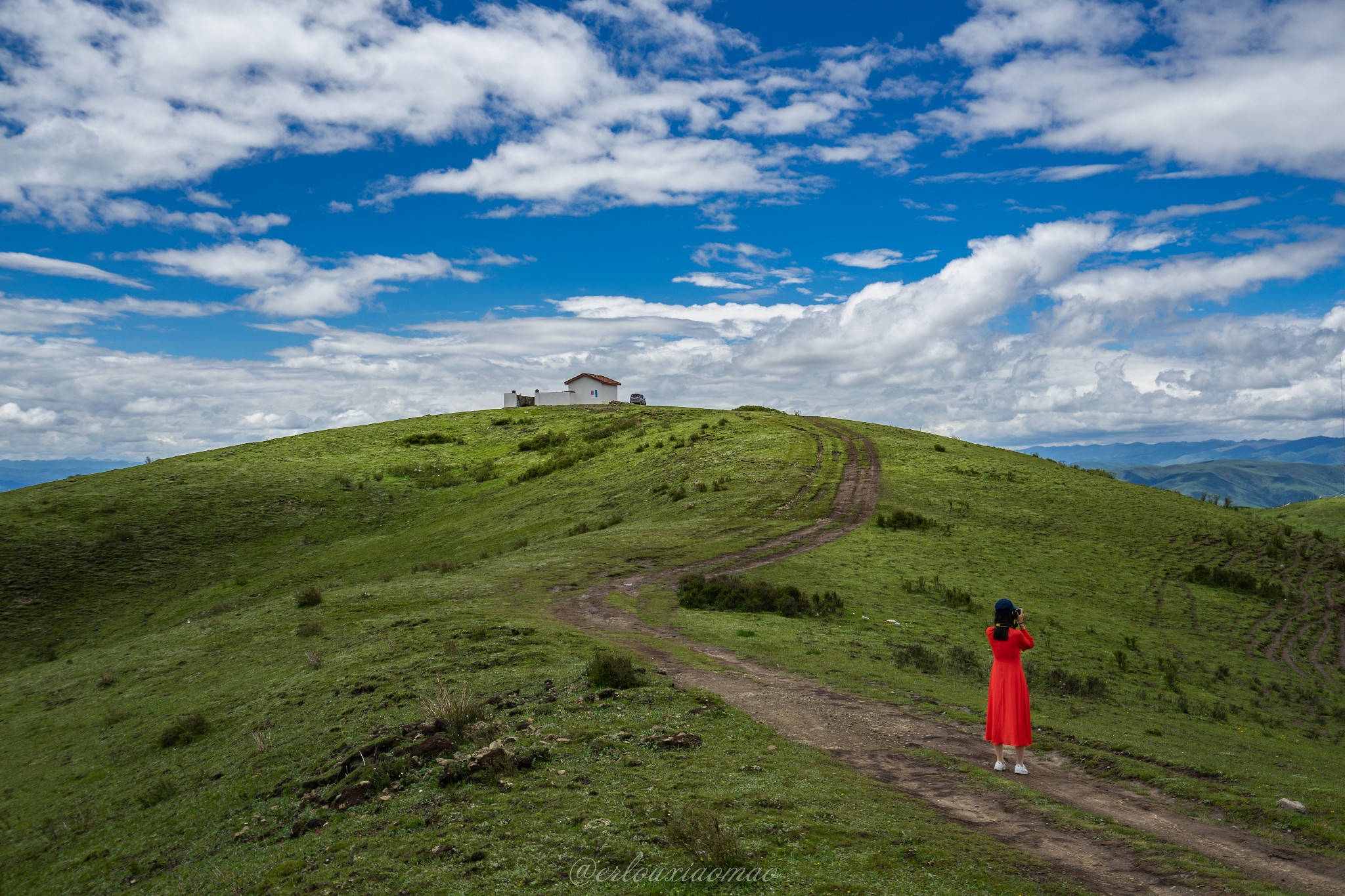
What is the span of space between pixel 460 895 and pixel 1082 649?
2323cm

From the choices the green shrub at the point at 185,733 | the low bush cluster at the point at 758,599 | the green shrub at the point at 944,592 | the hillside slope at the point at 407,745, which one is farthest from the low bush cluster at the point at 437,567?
the green shrub at the point at 944,592

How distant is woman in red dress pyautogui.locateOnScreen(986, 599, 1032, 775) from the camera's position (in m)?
11.4

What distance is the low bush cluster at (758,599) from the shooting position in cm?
2567

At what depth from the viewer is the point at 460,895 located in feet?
24.1

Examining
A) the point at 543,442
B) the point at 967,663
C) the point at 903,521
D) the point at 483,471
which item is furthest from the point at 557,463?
the point at 967,663

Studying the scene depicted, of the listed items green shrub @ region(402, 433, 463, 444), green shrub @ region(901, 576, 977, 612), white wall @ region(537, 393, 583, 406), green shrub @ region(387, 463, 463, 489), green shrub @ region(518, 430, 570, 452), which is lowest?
green shrub @ region(901, 576, 977, 612)

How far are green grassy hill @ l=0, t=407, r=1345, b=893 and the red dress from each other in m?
1.67

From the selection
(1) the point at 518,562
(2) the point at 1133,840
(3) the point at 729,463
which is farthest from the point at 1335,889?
(3) the point at 729,463

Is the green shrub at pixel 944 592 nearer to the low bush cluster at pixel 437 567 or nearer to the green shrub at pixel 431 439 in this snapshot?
the low bush cluster at pixel 437 567

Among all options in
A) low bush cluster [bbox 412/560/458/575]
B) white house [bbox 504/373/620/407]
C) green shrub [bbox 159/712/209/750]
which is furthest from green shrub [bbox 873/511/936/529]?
white house [bbox 504/373/620/407]

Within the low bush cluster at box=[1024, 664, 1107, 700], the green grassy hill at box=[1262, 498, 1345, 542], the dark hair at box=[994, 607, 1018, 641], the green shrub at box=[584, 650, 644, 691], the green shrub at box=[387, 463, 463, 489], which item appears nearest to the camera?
the dark hair at box=[994, 607, 1018, 641]

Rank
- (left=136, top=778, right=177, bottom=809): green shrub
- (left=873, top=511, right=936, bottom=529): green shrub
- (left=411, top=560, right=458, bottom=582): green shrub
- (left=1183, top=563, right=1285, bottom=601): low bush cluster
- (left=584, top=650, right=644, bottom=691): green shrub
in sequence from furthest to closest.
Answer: (left=873, top=511, right=936, bottom=529): green shrub < (left=411, top=560, right=458, bottom=582): green shrub < (left=1183, top=563, right=1285, bottom=601): low bush cluster < (left=584, top=650, right=644, bottom=691): green shrub < (left=136, top=778, right=177, bottom=809): green shrub

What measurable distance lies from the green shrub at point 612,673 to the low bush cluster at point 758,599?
423 inches

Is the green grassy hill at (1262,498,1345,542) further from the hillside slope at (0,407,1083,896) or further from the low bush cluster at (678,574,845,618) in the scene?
the low bush cluster at (678,574,845,618)
